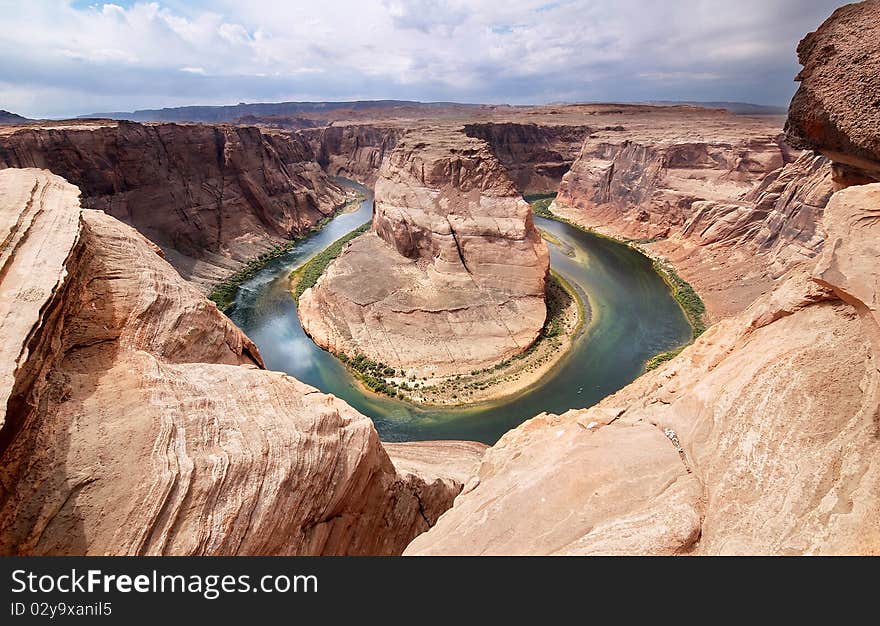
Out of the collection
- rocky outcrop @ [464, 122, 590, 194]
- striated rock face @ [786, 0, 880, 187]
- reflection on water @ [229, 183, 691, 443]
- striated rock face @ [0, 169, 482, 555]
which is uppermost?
rocky outcrop @ [464, 122, 590, 194]

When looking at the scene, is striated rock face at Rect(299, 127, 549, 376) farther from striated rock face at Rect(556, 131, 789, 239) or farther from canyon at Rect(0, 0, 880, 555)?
striated rock face at Rect(556, 131, 789, 239)

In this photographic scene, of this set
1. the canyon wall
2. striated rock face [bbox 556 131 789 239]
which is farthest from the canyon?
striated rock face [bbox 556 131 789 239]

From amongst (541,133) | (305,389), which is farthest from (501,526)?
(541,133)

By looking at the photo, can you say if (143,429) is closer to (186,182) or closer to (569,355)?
(569,355)

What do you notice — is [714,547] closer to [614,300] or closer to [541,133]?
[614,300]

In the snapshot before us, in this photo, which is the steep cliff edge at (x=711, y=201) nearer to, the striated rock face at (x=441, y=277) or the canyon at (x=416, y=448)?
the striated rock face at (x=441, y=277)

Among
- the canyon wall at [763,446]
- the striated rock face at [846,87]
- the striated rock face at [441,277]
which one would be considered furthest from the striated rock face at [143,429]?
the striated rock face at [441,277]
